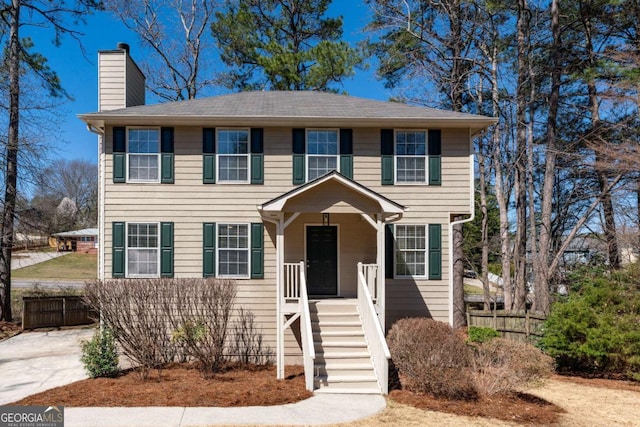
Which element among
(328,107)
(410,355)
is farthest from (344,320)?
(328,107)

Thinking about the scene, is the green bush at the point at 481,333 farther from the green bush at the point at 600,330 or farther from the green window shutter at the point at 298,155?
the green window shutter at the point at 298,155

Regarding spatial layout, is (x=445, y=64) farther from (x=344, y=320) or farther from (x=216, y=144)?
(x=344, y=320)

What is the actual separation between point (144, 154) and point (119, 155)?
0.55m

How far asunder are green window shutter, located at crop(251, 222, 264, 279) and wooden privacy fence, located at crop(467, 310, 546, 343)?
6.37m

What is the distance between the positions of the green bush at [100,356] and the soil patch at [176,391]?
0.74ft

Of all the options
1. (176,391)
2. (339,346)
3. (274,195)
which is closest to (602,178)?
(274,195)

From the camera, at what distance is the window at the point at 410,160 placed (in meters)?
10.5

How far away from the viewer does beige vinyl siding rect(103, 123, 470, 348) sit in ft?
32.8

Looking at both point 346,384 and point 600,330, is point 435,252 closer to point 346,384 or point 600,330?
point 600,330

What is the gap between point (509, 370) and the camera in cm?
666

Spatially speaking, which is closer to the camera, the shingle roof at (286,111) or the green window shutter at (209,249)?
the shingle roof at (286,111)

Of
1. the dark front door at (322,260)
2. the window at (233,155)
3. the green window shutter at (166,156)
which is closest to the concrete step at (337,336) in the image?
the dark front door at (322,260)

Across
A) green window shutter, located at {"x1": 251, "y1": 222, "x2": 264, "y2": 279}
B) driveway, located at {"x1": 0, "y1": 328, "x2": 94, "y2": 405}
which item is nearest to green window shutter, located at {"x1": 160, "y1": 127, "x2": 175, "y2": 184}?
green window shutter, located at {"x1": 251, "y1": 222, "x2": 264, "y2": 279}

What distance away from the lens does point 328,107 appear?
36.2 feet
